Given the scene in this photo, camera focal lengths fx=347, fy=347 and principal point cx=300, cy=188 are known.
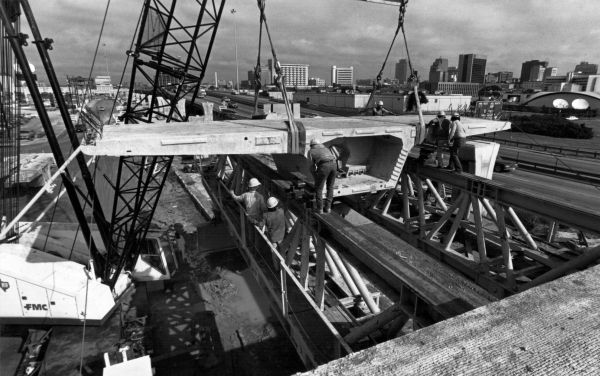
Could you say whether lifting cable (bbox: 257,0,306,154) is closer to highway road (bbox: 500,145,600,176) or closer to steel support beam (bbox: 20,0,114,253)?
steel support beam (bbox: 20,0,114,253)

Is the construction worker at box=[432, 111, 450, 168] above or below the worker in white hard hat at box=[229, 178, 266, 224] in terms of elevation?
above

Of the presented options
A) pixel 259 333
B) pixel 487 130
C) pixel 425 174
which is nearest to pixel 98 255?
pixel 259 333

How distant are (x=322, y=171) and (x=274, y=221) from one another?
2720mm

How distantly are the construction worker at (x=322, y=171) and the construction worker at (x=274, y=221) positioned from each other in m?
1.83

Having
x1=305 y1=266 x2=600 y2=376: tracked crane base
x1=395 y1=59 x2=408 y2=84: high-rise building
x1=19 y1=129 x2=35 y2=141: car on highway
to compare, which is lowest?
x1=19 y1=129 x2=35 y2=141: car on highway

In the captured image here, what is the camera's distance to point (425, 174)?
1153 cm

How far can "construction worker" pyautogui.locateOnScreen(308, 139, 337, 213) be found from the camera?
8180mm

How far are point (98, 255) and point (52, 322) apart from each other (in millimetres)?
2728

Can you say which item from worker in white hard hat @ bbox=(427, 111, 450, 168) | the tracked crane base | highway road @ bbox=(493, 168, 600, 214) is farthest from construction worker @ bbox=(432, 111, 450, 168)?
highway road @ bbox=(493, 168, 600, 214)

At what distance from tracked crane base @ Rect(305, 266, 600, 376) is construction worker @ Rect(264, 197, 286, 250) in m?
7.06

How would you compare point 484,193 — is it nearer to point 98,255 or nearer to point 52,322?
point 98,255

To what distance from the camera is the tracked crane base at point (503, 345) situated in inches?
103

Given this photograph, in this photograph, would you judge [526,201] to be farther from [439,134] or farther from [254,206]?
[254,206]

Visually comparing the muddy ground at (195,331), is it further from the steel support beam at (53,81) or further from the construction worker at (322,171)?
the construction worker at (322,171)
